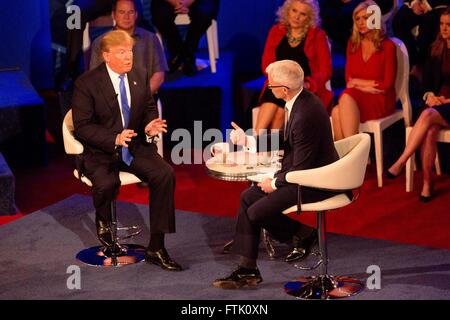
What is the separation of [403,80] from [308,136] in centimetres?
242

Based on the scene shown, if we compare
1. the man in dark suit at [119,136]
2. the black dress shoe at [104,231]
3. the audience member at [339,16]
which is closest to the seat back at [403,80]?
the audience member at [339,16]

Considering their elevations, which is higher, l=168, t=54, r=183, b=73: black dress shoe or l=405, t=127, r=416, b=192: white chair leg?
l=168, t=54, r=183, b=73: black dress shoe

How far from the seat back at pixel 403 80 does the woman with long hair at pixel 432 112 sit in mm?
215

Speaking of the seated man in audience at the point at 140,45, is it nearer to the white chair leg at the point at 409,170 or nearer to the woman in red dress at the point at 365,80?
the woman in red dress at the point at 365,80

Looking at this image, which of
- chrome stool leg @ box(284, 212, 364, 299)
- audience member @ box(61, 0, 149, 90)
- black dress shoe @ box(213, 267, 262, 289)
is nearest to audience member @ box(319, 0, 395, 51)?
audience member @ box(61, 0, 149, 90)

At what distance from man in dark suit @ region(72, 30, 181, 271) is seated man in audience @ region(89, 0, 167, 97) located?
4.15 ft

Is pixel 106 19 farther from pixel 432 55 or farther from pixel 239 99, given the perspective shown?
pixel 432 55

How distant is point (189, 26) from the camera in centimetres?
788

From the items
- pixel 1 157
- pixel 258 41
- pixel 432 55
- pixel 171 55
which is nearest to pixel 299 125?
pixel 432 55

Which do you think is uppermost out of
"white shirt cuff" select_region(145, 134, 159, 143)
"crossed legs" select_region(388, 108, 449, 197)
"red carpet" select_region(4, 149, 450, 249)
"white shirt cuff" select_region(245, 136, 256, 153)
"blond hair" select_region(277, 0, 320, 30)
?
"blond hair" select_region(277, 0, 320, 30)

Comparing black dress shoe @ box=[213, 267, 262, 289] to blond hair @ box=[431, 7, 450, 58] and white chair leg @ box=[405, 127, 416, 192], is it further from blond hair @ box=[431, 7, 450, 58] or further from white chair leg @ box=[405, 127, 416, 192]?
blond hair @ box=[431, 7, 450, 58]

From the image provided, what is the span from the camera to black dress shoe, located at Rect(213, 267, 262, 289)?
4.72 metres

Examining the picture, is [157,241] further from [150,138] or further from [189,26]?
[189,26]

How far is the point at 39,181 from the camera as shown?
6.98 metres
